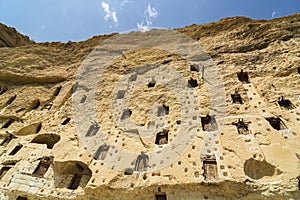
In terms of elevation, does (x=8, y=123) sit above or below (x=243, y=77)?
below

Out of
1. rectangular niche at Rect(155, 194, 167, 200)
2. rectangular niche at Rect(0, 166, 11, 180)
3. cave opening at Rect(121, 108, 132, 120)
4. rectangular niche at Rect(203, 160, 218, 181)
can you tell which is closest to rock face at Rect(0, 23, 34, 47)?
rectangular niche at Rect(0, 166, 11, 180)

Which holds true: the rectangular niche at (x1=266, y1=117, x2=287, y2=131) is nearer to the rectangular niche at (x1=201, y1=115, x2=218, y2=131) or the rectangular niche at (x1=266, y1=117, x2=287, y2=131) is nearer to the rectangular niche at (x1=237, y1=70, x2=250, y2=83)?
the rectangular niche at (x1=201, y1=115, x2=218, y2=131)

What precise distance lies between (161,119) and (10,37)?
88.7 feet

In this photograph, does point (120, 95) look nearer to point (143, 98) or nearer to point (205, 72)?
point (143, 98)

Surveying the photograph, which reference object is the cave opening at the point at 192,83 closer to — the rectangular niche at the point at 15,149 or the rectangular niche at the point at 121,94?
the rectangular niche at the point at 121,94

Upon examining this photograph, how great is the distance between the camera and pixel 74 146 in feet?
40.8

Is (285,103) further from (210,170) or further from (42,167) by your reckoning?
(42,167)

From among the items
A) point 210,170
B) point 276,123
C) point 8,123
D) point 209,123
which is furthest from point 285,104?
point 8,123

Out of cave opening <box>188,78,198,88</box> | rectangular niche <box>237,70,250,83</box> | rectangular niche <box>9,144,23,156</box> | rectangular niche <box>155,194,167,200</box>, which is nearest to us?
rectangular niche <box>155,194,167,200</box>

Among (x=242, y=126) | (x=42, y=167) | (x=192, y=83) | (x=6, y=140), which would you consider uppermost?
(x=192, y=83)

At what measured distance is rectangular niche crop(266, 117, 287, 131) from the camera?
10234 mm

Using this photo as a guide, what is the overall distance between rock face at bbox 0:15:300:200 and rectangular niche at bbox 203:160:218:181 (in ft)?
0.14

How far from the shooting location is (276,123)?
10.5m

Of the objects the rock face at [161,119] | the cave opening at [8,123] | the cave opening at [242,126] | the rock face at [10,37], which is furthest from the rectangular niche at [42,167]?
the rock face at [10,37]
